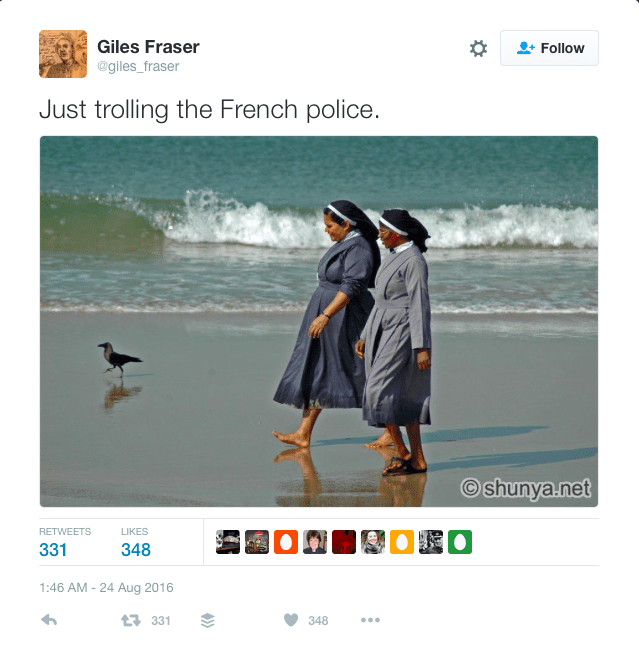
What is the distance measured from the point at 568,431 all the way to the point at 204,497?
7.78 feet

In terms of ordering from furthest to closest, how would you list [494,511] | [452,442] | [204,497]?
1. [452,442]
2. [204,497]
3. [494,511]

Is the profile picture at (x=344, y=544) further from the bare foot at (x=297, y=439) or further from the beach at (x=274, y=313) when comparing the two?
the bare foot at (x=297, y=439)

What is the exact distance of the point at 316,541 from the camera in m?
4.00

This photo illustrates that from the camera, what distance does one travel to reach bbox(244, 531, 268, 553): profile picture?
4.00 metres

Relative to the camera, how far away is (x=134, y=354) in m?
7.83

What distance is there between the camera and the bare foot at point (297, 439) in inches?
222
